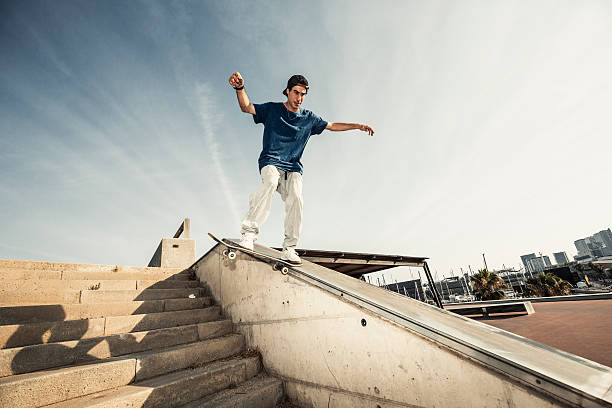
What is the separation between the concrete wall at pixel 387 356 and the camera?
1.42 meters

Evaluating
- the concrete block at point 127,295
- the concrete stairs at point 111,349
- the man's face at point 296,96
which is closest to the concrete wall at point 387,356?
the concrete stairs at point 111,349

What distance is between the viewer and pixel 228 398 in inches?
88.7

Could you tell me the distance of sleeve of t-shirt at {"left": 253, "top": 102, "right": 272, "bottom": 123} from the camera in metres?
3.62

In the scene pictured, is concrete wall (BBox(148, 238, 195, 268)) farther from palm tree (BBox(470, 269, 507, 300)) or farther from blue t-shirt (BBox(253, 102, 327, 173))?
palm tree (BBox(470, 269, 507, 300))

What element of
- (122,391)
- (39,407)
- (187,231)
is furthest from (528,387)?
(187,231)

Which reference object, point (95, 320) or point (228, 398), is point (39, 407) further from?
point (228, 398)

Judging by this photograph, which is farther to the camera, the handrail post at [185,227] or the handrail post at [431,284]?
the handrail post at [431,284]

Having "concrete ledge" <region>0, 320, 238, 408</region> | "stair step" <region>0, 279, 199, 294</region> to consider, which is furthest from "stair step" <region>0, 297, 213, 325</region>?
"concrete ledge" <region>0, 320, 238, 408</region>

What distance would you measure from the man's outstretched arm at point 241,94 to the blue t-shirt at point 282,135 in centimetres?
12

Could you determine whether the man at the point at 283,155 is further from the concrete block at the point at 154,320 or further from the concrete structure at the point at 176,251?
the concrete structure at the point at 176,251

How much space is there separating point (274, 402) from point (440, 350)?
5.86 feet

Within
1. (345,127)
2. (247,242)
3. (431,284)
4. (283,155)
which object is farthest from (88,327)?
(431,284)

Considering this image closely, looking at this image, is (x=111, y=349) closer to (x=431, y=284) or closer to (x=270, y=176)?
(x=270, y=176)

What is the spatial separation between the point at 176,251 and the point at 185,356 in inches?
223
